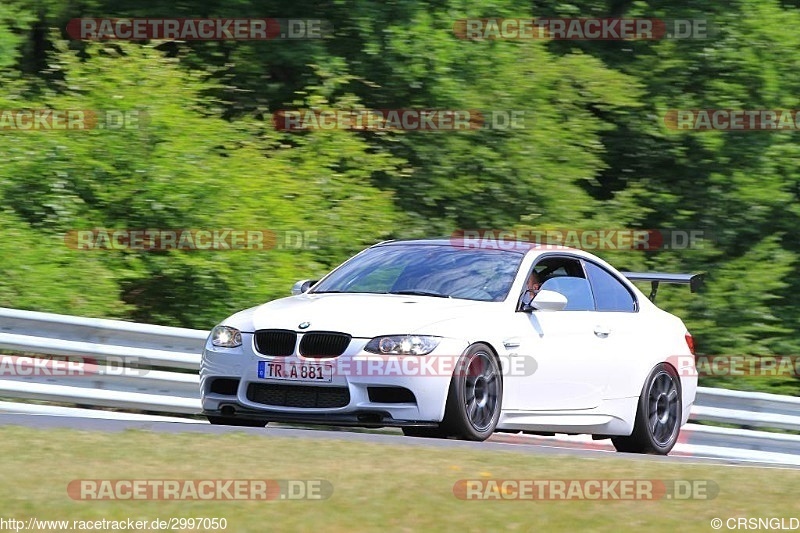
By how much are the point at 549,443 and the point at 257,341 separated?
11.3ft

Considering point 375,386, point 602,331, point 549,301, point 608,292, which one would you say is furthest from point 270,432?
point 608,292

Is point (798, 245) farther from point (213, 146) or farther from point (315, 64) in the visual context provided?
point (213, 146)

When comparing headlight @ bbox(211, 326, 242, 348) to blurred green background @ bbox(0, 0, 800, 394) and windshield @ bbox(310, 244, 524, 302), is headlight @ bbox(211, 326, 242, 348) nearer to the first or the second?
windshield @ bbox(310, 244, 524, 302)

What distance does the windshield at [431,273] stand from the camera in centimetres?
1067

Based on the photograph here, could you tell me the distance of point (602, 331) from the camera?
37.0 ft

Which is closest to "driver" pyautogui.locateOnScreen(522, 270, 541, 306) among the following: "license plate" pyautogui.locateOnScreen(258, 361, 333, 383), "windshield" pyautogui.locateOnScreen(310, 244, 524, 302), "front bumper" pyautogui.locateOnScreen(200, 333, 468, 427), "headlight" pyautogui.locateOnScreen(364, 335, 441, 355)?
"windshield" pyautogui.locateOnScreen(310, 244, 524, 302)

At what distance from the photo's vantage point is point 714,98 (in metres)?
22.9

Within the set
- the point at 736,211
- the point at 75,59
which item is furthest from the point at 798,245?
the point at 75,59

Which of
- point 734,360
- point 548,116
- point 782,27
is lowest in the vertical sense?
point 734,360

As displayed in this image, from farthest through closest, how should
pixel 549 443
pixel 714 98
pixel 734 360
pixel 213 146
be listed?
pixel 714 98 → pixel 734 360 → pixel 213 146 → pixel 549 443

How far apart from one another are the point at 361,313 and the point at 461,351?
0.75 m

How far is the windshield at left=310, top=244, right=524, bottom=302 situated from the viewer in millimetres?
10672

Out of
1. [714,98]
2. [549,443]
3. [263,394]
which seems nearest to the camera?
[263,394]

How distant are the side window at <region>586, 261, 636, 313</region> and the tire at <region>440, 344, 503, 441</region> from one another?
1.76 m
